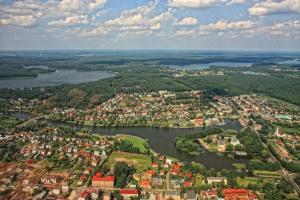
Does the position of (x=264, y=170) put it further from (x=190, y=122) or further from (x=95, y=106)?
(x=95, y=106)

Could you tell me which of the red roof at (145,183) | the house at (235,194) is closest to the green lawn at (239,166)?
the house at (235,194)

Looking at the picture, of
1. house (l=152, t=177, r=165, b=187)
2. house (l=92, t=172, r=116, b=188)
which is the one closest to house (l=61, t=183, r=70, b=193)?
house (l=92, t=172, r=116, b=188)

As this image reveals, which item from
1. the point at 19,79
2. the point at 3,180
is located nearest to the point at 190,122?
the point at 3,180

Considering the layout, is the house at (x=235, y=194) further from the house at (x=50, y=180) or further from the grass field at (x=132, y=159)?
the house at (x=50, y=180)

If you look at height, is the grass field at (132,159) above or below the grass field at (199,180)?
below

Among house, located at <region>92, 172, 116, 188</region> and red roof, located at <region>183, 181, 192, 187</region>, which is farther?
red roof, located at <region>183, 181, 192, 187</region>

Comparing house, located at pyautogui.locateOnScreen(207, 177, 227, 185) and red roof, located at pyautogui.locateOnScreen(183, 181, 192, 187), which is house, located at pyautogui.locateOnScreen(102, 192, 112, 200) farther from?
house, located at pyautogui.locateOnScreen(207, 177, 227, 185)
